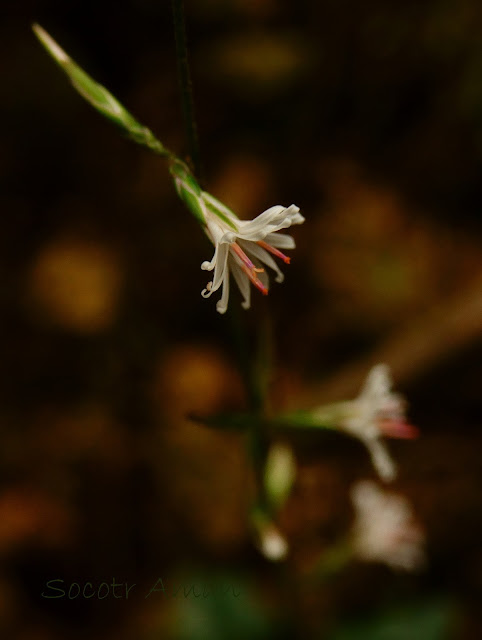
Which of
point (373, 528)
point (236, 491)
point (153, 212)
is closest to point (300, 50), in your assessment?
point (153, 212)

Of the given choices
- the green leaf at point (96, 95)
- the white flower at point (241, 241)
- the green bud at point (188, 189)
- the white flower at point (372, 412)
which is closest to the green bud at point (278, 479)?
the white flower at point (372, 412)

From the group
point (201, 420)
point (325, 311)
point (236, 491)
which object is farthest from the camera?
point (325, 311)

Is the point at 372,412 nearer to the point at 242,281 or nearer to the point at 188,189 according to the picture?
the point at 242,281

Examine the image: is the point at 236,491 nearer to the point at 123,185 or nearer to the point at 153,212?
the point at 153,212

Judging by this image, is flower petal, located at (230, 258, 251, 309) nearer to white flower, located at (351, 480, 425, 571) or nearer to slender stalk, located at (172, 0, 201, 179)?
slender stalk, located at (172, 0, 201, 179)

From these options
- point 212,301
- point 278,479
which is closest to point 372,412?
point 278,479

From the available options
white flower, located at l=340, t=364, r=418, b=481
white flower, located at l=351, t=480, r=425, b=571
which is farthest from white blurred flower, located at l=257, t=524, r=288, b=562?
white flower, located at l=351, t=480, r=425, b=571

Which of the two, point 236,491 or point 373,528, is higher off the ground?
point 236,491

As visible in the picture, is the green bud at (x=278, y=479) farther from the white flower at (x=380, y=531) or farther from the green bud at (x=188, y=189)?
the green bud at (x=188, y=189)
